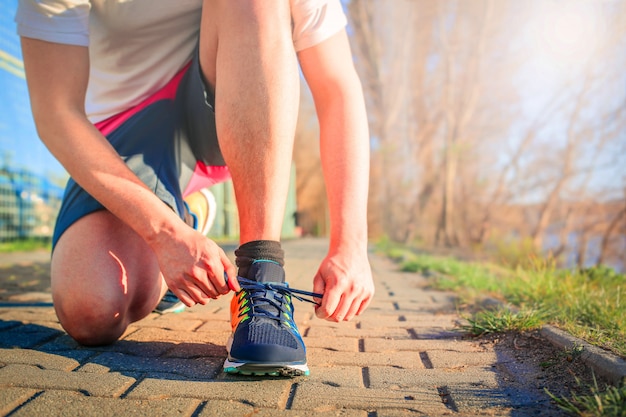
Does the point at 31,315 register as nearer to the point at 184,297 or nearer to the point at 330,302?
the point at 184,297

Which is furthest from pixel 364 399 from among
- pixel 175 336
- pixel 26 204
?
pixel 26 204

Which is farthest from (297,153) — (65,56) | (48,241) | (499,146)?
(65,56)

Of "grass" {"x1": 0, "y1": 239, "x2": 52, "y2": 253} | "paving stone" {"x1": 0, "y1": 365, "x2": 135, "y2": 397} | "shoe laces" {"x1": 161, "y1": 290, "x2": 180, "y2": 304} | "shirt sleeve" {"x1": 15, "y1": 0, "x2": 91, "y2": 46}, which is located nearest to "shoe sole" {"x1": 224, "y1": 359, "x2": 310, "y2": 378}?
"paving stone" {"x1": 0, "y1": 365, "x2": 135, "y2": 397}

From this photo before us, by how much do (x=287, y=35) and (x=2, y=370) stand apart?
1.11 m

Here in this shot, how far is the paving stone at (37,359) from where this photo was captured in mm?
1161

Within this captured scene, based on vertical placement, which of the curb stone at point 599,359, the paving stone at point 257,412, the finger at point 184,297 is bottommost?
the paving stone at point 257,412

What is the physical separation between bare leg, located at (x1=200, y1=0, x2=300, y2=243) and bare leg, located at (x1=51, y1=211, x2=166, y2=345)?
0.45 m

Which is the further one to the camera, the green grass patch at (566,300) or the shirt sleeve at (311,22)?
the shirt sleeve at (311,22)

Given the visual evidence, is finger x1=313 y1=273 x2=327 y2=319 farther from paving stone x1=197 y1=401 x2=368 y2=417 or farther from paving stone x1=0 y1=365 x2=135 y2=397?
paving stone x1=0 y1=365 x2=135 y2=397

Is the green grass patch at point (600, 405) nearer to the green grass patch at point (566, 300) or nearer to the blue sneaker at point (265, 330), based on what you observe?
the green grass patch at point (566, 300)

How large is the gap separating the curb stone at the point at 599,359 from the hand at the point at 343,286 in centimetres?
52

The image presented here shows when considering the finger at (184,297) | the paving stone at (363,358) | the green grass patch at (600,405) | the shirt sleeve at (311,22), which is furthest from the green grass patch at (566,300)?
the shirt sleeve at (311,22)

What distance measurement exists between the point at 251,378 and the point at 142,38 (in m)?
1.37

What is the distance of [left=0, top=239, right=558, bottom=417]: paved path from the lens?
913mm
